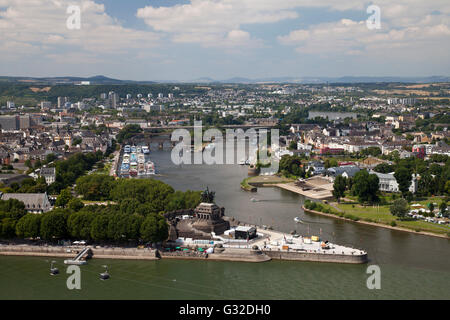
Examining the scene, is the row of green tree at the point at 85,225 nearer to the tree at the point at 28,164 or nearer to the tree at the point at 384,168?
the tree at the point at 28,164

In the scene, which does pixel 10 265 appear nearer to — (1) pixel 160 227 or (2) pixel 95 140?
(1) pixel 160 227

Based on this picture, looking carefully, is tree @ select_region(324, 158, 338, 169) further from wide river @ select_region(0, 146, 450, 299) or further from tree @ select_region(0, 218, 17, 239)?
tree @ select_region(0, 218, 17, 239)

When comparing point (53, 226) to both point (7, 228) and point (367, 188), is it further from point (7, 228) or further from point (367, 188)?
point (367, 188)

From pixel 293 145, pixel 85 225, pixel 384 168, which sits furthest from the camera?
pixel 293 145

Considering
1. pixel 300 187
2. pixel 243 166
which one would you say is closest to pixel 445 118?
pixel 243 166

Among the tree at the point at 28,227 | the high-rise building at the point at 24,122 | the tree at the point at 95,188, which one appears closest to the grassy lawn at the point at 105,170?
the tree at the point at 95,188

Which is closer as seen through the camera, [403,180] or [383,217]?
[383,217]

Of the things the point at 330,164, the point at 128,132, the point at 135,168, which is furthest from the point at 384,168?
the point at 128,132
